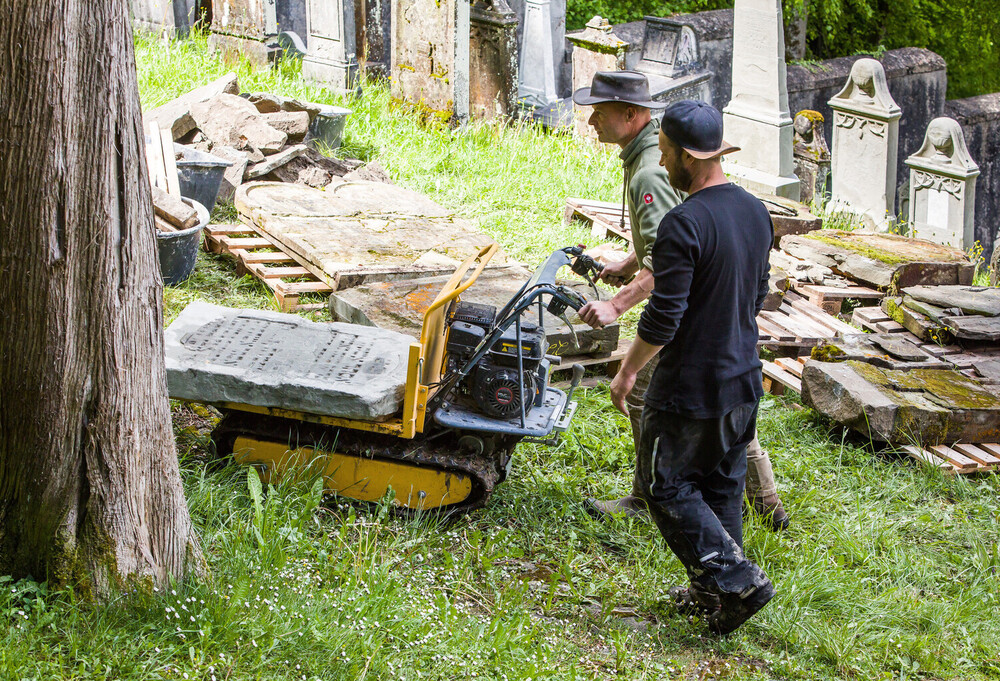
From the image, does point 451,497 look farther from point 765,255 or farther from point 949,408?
point 949,408

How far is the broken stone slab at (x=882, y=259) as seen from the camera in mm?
7719

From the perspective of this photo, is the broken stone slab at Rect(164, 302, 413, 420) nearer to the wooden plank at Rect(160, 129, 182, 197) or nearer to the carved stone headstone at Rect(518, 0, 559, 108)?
the wooden plank at Rect(160, 129, 182, 197)

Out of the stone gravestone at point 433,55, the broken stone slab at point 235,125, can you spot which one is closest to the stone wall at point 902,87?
the stone gravestone at point 433,55

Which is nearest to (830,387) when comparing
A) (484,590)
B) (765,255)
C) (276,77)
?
(765,255)

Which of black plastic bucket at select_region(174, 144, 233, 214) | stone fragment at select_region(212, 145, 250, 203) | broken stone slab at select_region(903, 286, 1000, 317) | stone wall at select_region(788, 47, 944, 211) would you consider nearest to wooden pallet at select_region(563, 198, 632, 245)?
broken stone slab at select_region(903, 286, 1000, 317)

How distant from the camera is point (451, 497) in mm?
4129

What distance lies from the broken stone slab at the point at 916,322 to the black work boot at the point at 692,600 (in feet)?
12.3

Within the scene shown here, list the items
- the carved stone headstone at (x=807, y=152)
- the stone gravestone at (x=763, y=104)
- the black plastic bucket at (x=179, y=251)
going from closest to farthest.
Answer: the black plastic bucket at (x=179, y=251) < the stone gravestone at (x=763, y=104) < the carved stone headstone at (x=807, y=152)

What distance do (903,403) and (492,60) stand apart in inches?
280

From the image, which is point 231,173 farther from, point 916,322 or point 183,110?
point 916,322

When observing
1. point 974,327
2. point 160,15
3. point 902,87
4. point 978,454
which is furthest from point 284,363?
point 902,87

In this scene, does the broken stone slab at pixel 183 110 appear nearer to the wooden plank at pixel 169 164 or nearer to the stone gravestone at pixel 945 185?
the wooden plank at pixel 169 164

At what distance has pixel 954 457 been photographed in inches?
206

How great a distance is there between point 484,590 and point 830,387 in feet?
9.22
